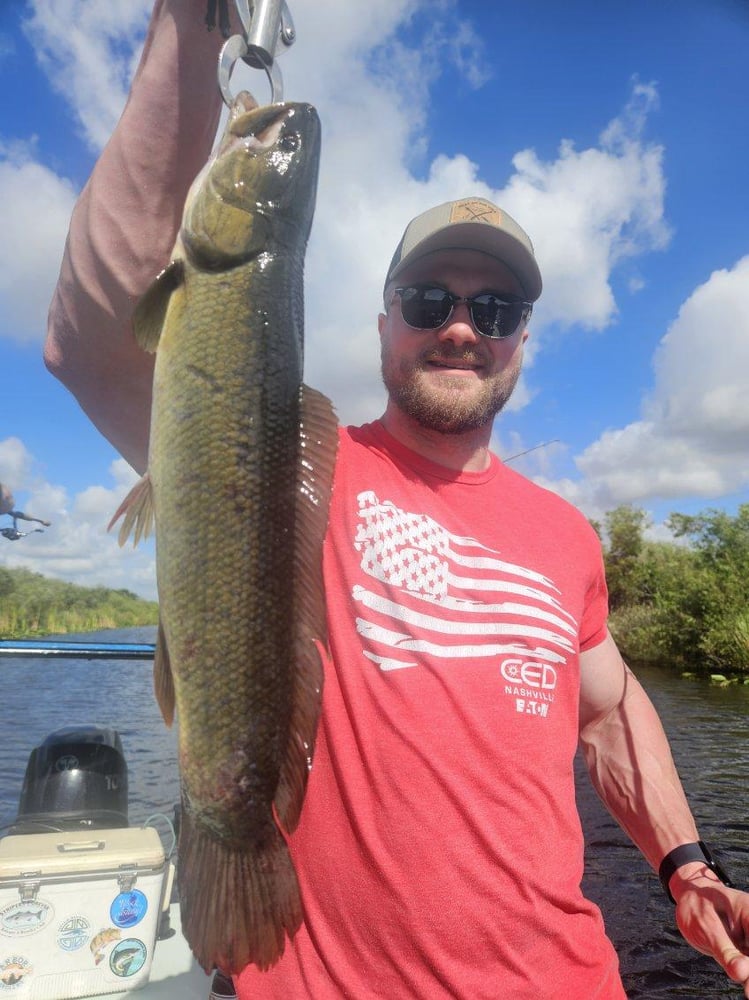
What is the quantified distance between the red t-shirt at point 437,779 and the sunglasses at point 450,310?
0.76 meters

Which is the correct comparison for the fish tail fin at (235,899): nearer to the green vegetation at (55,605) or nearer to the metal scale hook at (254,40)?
the metal scale hook at (254,40)

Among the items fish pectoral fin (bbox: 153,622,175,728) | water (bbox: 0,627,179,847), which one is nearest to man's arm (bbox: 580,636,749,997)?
fish pectoral fin (bbox: 153,622,175,728)

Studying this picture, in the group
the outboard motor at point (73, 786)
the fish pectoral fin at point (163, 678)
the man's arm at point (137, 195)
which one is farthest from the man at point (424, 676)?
the outboard motor at point (73, 786)

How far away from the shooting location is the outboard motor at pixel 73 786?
4.12 meters

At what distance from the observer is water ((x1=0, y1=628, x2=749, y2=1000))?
321 inches

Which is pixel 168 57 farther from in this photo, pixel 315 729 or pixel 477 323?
pixel 315 729

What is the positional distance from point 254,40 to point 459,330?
4.61 feet

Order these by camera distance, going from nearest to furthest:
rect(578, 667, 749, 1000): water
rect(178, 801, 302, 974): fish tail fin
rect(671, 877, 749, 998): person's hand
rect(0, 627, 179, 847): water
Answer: rect(178, 801, 302, 974): fish tail fin → rect(671, 877, 749, 998): person's hand → rect(578, 667, 749, 1000): water → rect(0, 627, 179, 847): water

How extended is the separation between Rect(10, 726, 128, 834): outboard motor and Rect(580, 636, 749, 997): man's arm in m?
2.86

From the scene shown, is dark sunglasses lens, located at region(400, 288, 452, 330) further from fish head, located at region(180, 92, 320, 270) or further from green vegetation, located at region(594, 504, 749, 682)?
green vegetation, located at region(594, 504, 749, 682)

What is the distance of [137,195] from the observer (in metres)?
2.13

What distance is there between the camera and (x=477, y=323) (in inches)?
122

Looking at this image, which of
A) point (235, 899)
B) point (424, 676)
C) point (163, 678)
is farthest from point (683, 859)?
point (163, 678)

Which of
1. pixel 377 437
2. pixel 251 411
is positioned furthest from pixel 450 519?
pixel 251 411
